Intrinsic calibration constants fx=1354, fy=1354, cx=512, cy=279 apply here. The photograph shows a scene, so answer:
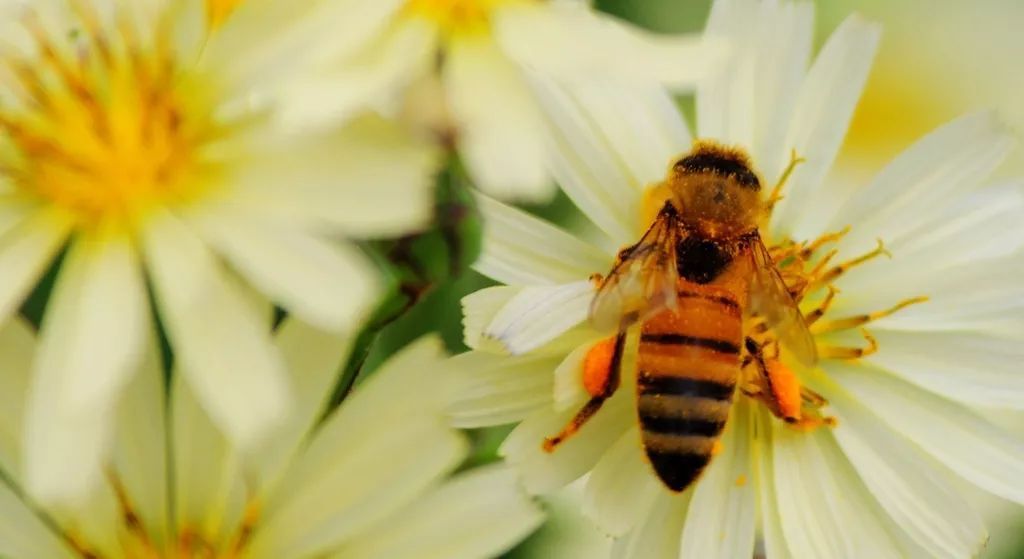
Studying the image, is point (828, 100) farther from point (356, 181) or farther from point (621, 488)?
point (356, 181)

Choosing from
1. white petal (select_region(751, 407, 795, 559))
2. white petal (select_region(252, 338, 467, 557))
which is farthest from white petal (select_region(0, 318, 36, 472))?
white petal (select_region(751, 407, 795, 559))

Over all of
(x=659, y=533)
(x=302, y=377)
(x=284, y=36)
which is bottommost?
(x=659, y=533)

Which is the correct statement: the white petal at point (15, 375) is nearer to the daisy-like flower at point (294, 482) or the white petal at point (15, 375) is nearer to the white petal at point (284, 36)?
the daisy-like flower at point (294, 482)

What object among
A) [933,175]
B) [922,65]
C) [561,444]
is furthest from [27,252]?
[922,65]

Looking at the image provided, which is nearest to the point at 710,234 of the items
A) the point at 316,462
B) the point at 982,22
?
the point at 316,462

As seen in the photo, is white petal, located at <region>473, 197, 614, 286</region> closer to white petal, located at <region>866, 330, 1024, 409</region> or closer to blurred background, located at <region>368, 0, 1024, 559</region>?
white petal, located at <region>866, 330, 1024, 409</region>

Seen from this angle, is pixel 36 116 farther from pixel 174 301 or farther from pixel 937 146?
pixel 937 146
